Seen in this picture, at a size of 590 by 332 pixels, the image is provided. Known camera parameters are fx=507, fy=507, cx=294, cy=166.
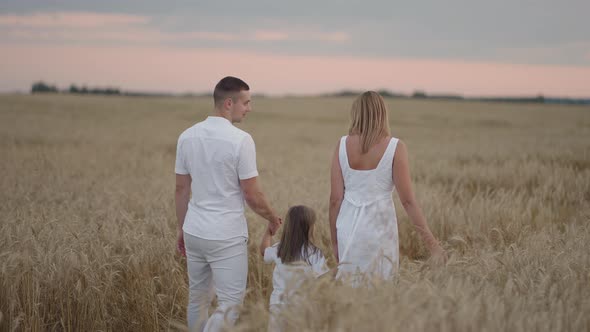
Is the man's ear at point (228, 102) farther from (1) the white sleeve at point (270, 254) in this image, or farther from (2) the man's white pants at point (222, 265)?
(1) the white sleeve at point (270, 254)

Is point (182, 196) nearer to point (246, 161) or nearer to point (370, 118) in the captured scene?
point (246, 161)

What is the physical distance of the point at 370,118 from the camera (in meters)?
3.54

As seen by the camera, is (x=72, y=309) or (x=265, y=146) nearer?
(x=72, y=309)

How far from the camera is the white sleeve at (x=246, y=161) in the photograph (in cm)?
328

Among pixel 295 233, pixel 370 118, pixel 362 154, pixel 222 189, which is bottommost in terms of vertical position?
pixel 295 233

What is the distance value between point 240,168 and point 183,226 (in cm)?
59

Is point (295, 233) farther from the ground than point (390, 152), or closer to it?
closer to it

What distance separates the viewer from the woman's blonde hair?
11.6 ft

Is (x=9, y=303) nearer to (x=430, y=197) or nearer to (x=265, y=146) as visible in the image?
(x=430, y=197)

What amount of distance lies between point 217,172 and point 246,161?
202 millimetres

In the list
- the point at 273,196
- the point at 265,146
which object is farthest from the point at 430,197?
the point at 265,146

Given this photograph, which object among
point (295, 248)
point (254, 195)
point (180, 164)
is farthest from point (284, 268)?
point (180, 164)

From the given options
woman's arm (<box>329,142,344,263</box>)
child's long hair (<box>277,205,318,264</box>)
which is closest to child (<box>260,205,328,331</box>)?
child's long hair (<box>277,205,318,264</box>)

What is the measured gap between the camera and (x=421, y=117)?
39719 mm
